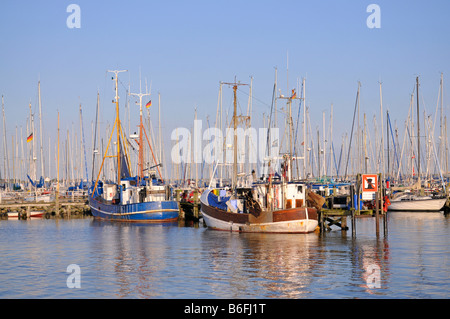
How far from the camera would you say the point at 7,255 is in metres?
40.6

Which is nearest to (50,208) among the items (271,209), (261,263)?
(271,209)

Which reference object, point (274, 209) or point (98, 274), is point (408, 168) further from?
point (98, 274)

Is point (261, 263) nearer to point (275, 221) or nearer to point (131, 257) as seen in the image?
point (131, 257)

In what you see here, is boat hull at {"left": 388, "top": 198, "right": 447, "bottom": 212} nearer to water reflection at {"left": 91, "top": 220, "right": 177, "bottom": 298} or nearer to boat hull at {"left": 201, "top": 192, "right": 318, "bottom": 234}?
water reflection at {"left": 91, "top": 220, "right": 177, "bottom": 298}

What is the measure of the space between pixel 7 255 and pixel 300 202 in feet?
69.5

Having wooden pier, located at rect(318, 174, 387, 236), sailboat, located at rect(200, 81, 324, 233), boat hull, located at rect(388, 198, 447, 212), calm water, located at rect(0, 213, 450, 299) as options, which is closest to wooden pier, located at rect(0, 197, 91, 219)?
calm water, located at rect(0, 213, 450, 299)

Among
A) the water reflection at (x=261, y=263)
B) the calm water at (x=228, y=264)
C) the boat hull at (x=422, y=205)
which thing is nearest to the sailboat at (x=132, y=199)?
the calm water at (x=228, y=264)

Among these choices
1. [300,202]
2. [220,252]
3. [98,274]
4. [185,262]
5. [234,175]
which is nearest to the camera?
[98,274]

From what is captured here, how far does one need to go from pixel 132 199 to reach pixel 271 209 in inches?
947

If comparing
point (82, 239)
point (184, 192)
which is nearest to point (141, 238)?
point (82, 239)

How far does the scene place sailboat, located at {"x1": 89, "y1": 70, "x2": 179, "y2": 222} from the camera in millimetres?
66438

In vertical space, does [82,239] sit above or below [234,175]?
below

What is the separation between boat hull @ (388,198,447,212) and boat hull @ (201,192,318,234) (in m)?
33.1

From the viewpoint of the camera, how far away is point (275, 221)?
4866cm
